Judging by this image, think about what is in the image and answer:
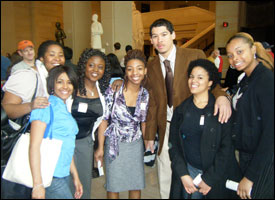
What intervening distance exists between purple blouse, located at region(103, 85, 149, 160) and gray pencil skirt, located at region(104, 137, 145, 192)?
0.06 m

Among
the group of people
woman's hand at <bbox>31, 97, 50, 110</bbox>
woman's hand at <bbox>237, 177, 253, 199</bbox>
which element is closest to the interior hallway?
the group of people

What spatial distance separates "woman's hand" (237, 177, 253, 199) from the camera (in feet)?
6.12

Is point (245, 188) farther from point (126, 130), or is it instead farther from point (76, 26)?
point (76, 26)

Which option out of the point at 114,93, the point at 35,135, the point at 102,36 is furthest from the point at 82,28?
the point at 35,135

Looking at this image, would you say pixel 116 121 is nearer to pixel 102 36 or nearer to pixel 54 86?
pixel 54 86

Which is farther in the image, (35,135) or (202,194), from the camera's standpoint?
(202,194)

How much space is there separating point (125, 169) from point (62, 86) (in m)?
1.12

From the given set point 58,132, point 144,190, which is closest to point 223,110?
point 58,132

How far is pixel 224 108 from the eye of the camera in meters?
2.04

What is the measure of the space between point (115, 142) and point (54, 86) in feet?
2.86

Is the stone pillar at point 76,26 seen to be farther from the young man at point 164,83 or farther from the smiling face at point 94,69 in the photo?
the young man at point 164,83

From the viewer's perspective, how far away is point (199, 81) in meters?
2.17

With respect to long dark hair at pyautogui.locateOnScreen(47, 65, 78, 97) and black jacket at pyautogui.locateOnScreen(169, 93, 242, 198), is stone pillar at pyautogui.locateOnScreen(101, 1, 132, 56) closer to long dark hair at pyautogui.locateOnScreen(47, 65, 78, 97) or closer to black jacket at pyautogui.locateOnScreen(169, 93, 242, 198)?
long dark hair at pyautogui.locateOnScreen(47, 65, 78, 97)

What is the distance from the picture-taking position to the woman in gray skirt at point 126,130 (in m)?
2.59
